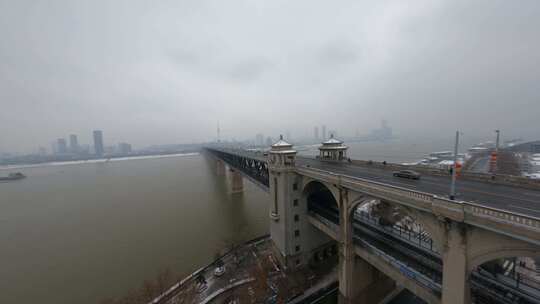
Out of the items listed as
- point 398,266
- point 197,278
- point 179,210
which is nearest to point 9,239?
point 179,210

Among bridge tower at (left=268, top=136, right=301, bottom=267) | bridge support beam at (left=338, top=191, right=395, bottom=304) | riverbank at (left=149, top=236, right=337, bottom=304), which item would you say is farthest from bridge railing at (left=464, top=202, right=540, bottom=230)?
riverbank at (left=149, top=236, right=337, bottom=304)

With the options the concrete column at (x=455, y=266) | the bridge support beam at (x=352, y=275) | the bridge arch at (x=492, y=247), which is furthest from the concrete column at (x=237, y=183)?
the bridge arch at (x=492, y=247)

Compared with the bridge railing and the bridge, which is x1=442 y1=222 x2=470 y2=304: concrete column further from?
the bridge railing

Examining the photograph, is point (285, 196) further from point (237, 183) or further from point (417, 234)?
point (237, 183)

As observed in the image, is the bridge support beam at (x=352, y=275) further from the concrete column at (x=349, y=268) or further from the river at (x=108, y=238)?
the river at (x=108, y=238)

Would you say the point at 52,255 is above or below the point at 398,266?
below

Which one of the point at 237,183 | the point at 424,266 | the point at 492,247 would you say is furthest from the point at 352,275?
the point at 237,183

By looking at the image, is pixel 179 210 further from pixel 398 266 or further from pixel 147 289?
pixel 398 266
